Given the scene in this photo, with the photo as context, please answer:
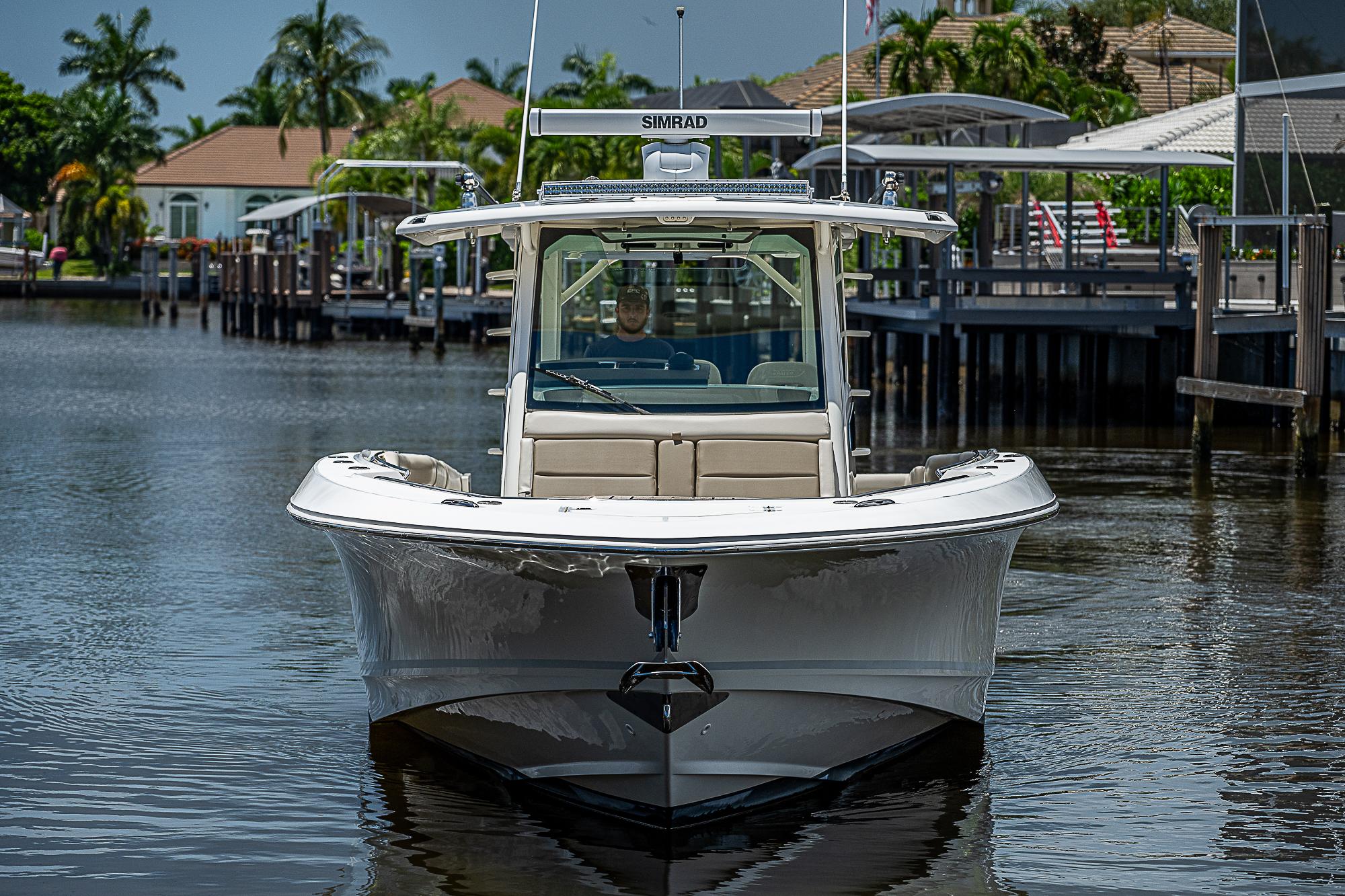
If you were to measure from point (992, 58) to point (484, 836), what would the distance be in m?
39.0

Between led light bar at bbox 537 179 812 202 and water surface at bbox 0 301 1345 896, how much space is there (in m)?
2.45

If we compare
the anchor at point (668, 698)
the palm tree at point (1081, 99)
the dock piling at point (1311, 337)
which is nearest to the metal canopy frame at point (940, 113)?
the dock piling at point (1311, 337)

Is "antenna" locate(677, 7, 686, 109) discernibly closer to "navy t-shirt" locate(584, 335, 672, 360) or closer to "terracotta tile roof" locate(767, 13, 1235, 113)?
"navy t-shirt" locate(584, 335, 672, 360)

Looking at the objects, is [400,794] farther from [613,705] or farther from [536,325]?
[536,325]

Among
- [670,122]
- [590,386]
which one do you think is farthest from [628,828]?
[670,122]

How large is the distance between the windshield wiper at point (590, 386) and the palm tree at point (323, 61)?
61.7 m

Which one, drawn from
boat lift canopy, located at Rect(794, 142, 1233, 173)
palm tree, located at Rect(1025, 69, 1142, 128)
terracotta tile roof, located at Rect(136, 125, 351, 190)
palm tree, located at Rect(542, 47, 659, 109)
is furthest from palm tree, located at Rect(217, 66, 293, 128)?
boat lift canopy, located at Rect(794, 142, 1233, 173)

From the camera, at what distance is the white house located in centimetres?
7719

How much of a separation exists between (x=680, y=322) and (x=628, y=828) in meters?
2.37

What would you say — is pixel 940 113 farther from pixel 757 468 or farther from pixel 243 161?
pixel 243 161

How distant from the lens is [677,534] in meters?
5.91

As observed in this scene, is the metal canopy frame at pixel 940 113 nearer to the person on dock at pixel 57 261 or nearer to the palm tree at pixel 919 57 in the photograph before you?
the palm tree at pixel 919 57

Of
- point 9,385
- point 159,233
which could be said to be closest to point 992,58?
point 9,385

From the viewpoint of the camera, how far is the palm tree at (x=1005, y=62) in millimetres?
43281
